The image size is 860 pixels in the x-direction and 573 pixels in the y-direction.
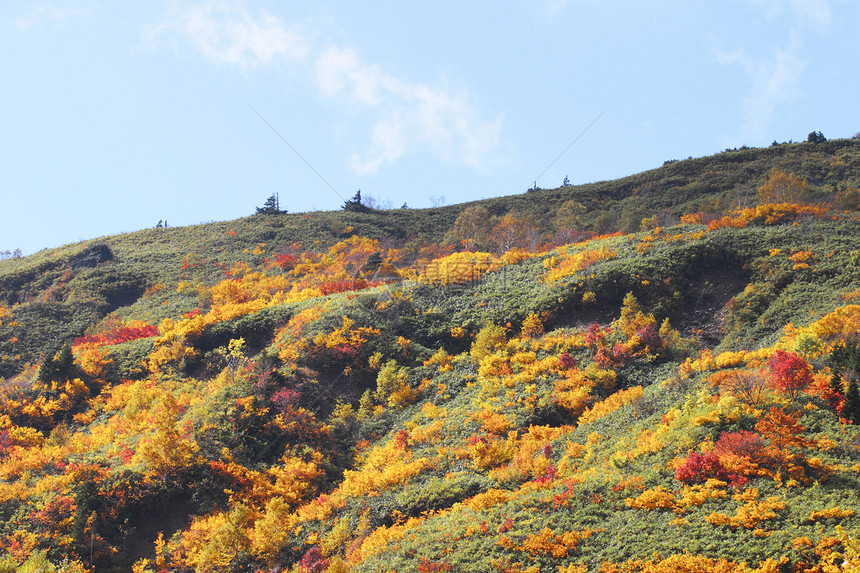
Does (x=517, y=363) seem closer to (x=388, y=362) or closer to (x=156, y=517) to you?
(x=388, y=362)

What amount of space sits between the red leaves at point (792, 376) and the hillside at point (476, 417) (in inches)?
3.3

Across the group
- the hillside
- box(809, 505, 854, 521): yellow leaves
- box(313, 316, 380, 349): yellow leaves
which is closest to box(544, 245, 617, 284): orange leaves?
the hillside

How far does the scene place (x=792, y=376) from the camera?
21.3 meters

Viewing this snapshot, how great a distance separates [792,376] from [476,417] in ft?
47.0

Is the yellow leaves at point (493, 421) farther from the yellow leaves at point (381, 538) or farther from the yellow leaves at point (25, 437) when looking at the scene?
the yellow leaves at point (25, 437)

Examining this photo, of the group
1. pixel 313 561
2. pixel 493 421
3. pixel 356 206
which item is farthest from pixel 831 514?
pixel 356 206

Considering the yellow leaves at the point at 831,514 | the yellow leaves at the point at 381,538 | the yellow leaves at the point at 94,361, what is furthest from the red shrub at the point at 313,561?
the yellow leaves at the point at 94,361

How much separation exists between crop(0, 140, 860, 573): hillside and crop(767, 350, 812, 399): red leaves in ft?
0.27

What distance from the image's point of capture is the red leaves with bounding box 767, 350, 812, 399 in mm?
21312

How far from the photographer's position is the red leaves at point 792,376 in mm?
21312

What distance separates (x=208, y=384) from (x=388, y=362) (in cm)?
1206

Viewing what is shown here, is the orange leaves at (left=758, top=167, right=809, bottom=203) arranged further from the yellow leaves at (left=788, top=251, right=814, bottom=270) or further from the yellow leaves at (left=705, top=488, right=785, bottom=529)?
the yellow leaves at (left=705, top=488, right=785, bottom=529)

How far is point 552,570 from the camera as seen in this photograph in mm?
16719

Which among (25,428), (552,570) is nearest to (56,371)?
(25,428)
